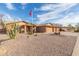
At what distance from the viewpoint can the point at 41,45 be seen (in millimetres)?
1641

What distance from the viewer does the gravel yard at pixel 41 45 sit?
1618mm

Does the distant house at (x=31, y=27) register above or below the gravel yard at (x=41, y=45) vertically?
above

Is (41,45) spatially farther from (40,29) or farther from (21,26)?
(21,26)

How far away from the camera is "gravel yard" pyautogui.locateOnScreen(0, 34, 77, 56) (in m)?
1.62

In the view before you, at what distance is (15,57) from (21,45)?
118mm

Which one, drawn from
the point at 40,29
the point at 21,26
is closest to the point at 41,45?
the point at 40,29

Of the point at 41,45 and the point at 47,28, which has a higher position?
the point at 47,28

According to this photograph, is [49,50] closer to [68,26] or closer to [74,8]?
[68,26]

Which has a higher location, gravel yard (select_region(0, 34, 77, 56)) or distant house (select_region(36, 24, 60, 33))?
distant house (select_region(36, 24, 60, 33))

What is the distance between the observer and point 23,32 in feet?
5.41

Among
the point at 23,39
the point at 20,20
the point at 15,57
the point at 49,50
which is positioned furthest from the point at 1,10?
the point at 49,50

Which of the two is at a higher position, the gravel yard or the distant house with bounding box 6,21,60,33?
the distant house with bounding box 6,21,60,33

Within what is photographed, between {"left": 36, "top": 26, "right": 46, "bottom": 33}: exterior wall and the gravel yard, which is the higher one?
{"left": 36, "top": 26, "right": 46, "bottom": 33}: exterior wall

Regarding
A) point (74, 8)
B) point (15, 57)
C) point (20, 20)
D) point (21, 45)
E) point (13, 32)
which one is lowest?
point (15, 57)
